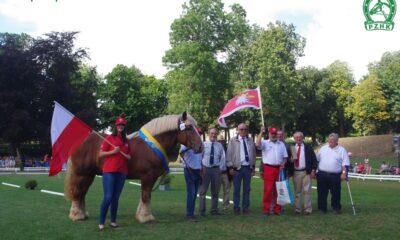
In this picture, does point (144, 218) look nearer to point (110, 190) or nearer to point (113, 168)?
point (110, 190)

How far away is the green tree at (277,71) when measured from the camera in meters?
54.2

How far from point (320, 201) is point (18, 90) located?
3978 cm

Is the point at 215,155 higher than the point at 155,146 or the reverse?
the reverse

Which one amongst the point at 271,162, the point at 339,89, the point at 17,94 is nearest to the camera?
the point at 271,162

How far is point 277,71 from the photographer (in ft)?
178

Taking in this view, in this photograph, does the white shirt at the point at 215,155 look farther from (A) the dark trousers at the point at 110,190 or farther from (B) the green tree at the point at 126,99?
(B) the green tree at the point at 126,99

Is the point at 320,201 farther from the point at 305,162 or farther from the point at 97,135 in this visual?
the point at 97,135

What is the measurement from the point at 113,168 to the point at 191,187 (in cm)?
212

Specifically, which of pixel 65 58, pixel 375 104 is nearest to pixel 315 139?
→ pixel 375 104

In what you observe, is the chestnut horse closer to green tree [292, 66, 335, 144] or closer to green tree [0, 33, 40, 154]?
green tree [0, 33, 40, 154]

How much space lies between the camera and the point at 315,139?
76375mm

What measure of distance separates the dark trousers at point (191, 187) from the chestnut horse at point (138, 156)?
0.54 meters

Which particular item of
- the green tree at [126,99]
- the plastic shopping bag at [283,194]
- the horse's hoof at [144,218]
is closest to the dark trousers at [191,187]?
the horse's hoof at [144,218]

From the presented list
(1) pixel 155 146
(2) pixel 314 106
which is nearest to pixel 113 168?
(1) pixel 155 146
